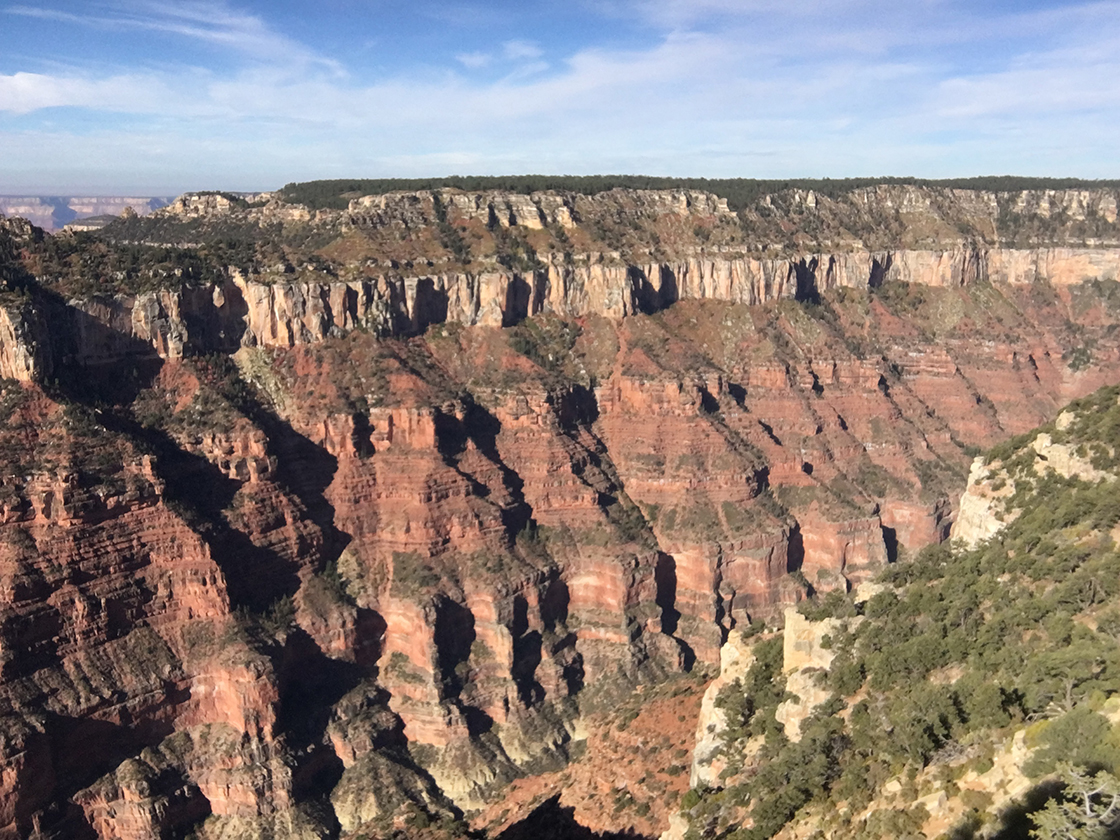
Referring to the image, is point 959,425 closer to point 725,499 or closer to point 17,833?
point 725,499

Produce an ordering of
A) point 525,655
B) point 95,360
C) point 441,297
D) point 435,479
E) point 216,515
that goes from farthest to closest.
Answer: point 441,297 < point 435,479 < point 525,655 < point 95,360 < point 216,515

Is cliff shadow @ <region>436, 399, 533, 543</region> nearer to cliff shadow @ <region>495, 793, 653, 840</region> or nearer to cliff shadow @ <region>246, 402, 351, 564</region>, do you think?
cliff shadow @ <region>246, 402, 351, 564</region>

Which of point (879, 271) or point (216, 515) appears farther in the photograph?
point (879, 271)

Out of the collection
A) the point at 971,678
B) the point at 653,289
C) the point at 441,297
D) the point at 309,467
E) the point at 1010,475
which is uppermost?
the point at 653,289

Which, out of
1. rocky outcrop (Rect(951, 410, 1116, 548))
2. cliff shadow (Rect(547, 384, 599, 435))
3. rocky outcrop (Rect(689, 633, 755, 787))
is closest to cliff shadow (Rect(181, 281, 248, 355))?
cliff shadow (Rect(547, 384, 599, 435))

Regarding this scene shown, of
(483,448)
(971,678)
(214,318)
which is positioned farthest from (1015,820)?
(214,318)

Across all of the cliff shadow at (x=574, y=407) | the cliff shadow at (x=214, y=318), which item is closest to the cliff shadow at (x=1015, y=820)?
the cliff shadow at (x=574, y=407)

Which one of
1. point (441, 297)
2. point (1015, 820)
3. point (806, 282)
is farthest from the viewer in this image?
point (806, 282)

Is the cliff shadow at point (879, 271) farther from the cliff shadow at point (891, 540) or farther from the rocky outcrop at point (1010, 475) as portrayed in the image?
the rocky outcrop at point (1010, 475)

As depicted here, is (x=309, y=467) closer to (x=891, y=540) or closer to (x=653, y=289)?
(x=653, y=289)
